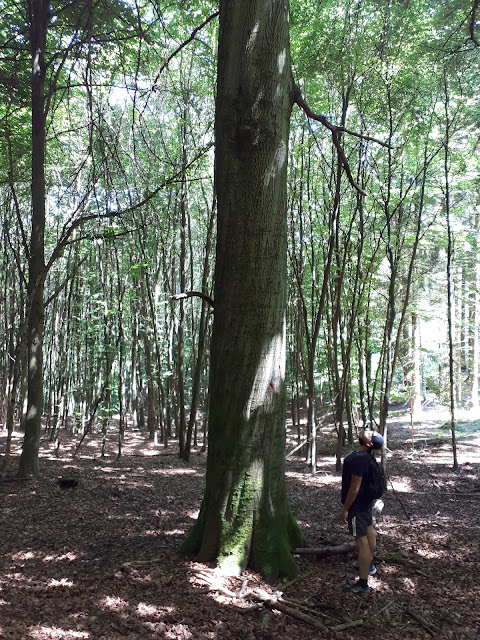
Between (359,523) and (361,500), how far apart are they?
0.59 feet

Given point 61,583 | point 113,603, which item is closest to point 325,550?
point 113,603

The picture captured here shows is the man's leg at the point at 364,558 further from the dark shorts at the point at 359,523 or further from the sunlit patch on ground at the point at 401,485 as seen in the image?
the sunlit patch on ground at the point at 401,485

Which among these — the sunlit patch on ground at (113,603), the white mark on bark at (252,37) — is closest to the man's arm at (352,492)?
the sunlit patch on ground at (113,603)

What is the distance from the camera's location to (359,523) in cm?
350

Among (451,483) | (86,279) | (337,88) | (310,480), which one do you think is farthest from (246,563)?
(86,279)

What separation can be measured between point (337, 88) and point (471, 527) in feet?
22.4

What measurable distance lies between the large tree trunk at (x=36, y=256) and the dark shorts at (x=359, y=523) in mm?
4976

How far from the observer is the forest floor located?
110 inches

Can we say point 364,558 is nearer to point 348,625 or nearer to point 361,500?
point 361,500

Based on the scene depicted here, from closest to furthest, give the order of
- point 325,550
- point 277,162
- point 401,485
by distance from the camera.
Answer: point 277,162 < point 325,550 < point 401,485

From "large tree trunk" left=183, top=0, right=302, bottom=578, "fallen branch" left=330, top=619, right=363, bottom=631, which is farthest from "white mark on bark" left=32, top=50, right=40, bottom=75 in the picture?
"fallen branch" left=330, top=619, right=363, bottom=631

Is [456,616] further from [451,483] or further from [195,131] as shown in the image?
[195,131]

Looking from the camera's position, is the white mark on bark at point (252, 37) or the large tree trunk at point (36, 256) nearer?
the white mark on bark at point (252, 37)

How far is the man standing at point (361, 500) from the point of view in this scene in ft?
11.3
